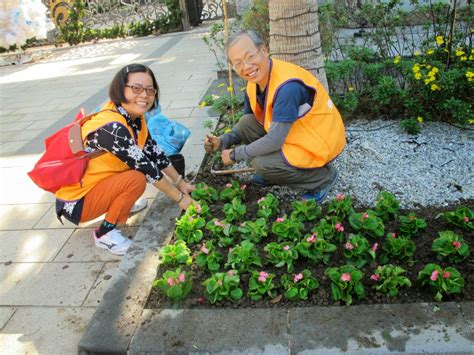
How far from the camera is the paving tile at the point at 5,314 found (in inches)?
95.1

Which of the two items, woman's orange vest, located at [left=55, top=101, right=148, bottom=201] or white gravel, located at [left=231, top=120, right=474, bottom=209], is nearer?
woman's orange vest, located at [left=55, top=101, right=148, bottom=201]

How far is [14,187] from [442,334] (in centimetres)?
374

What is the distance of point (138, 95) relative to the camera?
8.48ft

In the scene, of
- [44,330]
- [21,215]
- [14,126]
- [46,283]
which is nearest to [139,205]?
[46,283]

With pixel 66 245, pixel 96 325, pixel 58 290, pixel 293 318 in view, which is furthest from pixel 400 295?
pixel 66 245

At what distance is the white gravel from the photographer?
289 centimetres

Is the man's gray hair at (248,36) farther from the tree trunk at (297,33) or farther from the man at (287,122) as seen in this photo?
the tree trunk at (297,33)

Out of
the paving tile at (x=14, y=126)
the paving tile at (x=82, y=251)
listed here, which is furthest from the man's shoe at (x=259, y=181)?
the paving tile at (x=14, y=126)

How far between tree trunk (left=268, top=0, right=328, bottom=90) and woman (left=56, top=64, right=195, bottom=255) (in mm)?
1133

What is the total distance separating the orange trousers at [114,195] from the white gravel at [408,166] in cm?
90

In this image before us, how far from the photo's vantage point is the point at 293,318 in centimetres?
201

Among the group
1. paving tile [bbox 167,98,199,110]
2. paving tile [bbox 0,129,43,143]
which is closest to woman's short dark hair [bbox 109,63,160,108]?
paving tile [bbox 167,98,199,110]

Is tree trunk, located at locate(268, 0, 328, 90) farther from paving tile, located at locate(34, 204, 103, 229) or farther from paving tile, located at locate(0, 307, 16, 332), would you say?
paving tile, located at locate(0, 307, 16, 332)

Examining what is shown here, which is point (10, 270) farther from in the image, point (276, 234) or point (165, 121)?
point (276, 234)
